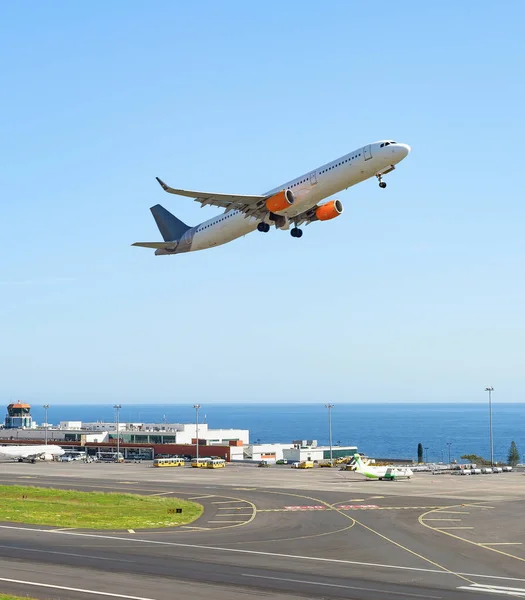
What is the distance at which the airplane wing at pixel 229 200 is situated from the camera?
70.1 m

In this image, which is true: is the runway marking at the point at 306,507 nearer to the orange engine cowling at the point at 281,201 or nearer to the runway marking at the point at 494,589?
the orange engine cowling at the point at 281,201

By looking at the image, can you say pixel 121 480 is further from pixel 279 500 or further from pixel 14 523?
pixel 14 523

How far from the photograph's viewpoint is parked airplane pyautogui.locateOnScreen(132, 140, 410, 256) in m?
63.7

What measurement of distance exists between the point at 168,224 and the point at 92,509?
39.8 metres

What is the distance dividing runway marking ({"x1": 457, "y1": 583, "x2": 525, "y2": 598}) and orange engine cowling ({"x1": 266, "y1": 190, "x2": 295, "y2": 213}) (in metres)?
41.6

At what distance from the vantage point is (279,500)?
7169 centimetres

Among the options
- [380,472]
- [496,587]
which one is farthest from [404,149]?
[380,472]

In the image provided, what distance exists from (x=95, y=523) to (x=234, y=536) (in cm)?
1147

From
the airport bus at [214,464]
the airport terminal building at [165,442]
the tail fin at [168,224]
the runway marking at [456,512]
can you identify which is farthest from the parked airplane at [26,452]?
the runway marking at [456,512]

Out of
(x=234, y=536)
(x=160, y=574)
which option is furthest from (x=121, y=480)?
(x=160, y=574)

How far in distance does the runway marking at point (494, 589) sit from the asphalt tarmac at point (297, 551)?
0.32 feet

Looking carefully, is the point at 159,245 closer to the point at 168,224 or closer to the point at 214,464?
the point at 168,224

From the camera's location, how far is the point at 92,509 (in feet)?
209

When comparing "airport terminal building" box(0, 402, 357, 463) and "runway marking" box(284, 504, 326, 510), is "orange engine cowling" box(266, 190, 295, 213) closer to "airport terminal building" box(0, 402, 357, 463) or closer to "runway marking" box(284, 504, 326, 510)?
"runway marking" box(284, 504, 326, 510)
